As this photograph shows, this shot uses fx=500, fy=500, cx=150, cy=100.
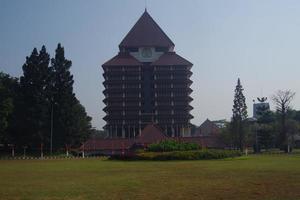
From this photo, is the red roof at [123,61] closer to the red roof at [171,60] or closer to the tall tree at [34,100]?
the red roof at [171,60]

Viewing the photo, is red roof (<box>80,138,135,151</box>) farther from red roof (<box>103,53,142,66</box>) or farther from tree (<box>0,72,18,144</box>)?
red roof (<box>103,53,142,66</box>)

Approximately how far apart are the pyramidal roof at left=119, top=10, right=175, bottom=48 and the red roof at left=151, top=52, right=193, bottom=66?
16.8ft

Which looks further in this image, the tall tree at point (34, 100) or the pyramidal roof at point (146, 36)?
the pyramidal roof at point (146, 36)

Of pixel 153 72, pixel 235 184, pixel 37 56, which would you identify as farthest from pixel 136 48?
pixel 235 184

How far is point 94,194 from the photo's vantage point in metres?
15.1

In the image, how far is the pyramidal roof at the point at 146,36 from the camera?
11675 cm

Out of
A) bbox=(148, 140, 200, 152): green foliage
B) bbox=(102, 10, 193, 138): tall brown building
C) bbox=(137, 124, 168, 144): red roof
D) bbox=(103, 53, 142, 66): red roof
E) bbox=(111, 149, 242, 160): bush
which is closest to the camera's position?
bbox=(111, 149, 242, 160): bush

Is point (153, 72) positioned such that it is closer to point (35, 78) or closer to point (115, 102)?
point (115, 102)

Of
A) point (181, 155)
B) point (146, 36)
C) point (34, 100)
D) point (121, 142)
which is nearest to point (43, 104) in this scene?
point (34, 100)

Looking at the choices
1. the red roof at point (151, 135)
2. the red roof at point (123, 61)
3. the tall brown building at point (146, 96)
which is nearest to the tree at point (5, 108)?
the red roof at point (151, 135)

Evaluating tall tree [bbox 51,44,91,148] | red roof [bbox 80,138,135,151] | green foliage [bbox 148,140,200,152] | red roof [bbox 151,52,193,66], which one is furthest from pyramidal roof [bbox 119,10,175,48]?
green foliage [bbox 148,140,200,152]

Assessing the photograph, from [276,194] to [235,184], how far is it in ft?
10.6

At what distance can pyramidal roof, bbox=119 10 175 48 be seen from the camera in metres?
117

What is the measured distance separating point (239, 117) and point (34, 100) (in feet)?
113
